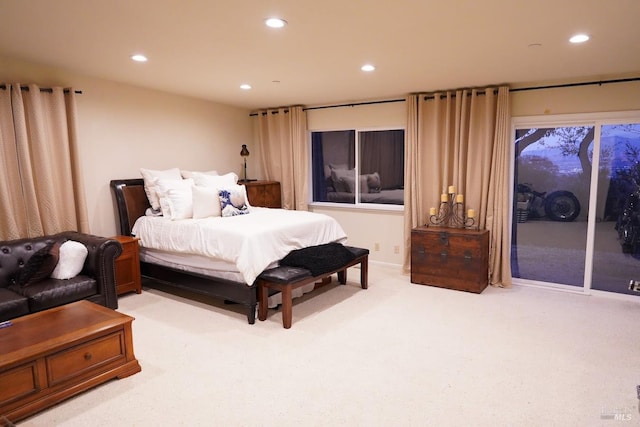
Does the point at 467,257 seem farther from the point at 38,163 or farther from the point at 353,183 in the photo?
the point at 38,163

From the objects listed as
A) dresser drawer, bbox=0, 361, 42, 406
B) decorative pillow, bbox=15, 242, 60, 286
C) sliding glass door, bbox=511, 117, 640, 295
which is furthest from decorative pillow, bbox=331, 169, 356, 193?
dresser drawer, bbox=0, 361, 42, 406

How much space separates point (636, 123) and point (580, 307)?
190 centimetres

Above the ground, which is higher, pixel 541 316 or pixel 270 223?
pixel 270 223

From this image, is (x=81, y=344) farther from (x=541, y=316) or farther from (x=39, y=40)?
(x=541, y=316)

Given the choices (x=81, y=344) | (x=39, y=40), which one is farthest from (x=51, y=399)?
(x=39, y=40)

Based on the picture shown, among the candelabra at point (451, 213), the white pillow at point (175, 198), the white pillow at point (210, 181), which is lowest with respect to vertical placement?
the candelabra at point (451, 213)

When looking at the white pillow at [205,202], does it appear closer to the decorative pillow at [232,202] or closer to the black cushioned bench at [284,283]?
the decorative pillow at [232,202]

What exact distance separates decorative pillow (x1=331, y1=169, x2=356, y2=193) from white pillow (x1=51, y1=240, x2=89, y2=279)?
11.6 feet

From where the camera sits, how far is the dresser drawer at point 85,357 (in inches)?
90.3

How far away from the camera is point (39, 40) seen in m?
2.94

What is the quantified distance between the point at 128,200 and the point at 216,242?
1486 mm

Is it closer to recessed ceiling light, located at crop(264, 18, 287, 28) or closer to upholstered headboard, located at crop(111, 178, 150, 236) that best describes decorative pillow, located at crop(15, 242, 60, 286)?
upholstered headboard, located at crop(111, 178, 150, 236)

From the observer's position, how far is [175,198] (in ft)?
14.3

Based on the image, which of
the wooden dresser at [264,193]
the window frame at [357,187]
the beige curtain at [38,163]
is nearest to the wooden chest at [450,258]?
the window frame at [357,187]
